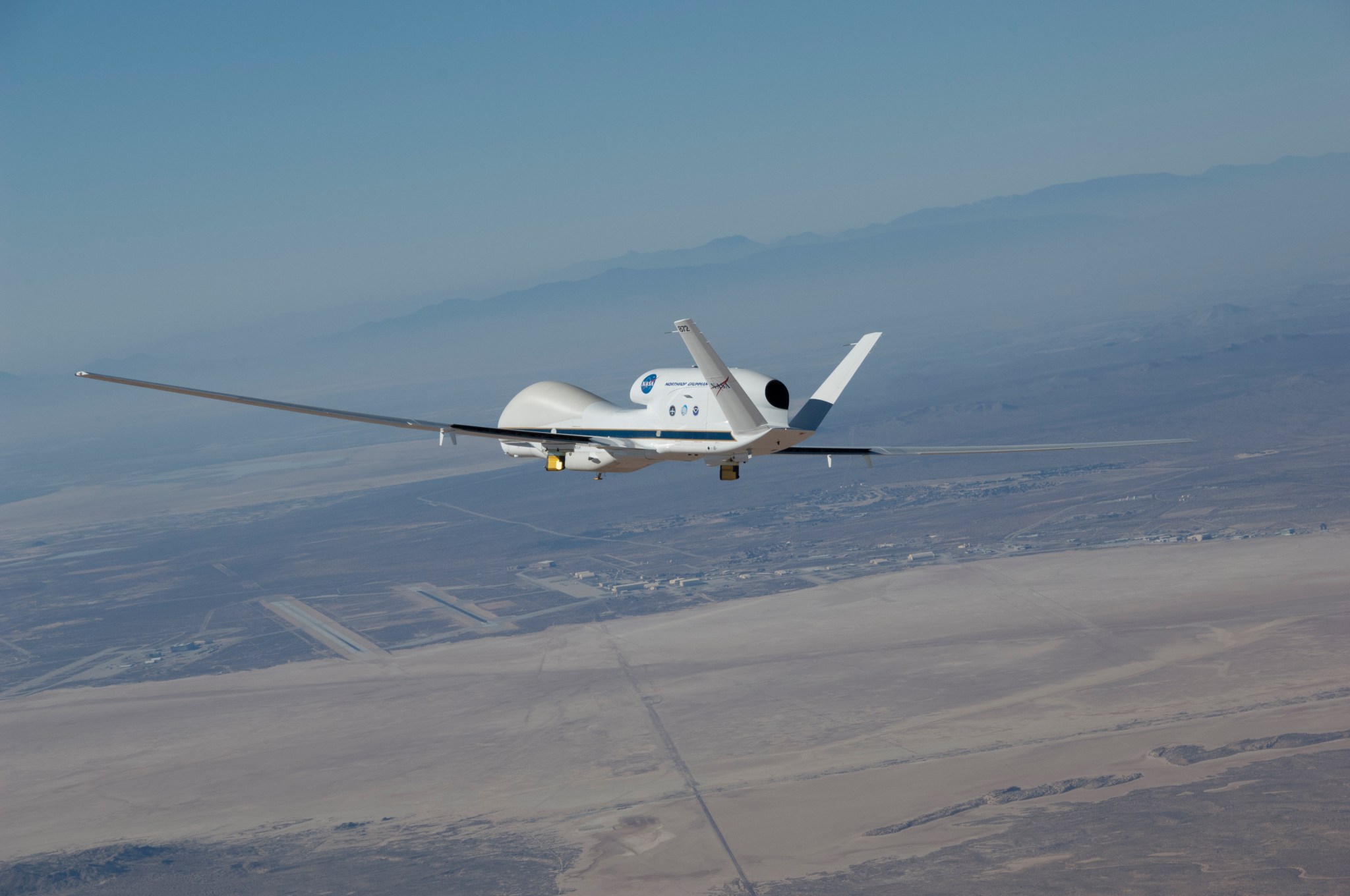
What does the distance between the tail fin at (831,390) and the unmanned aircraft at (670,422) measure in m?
0.04

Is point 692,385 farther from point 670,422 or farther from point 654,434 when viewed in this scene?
point 654,434

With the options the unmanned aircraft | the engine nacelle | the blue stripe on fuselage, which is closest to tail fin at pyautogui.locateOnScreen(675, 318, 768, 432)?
the unmanned aircraft

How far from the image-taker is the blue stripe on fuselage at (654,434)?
128 ft

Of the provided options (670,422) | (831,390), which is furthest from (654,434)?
(831,390)

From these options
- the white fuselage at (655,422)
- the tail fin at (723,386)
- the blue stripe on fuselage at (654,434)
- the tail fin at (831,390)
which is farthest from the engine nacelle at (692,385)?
the blue stripe on fuselage at (654,434)

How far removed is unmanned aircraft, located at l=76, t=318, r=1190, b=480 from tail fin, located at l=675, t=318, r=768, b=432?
0.12 feet

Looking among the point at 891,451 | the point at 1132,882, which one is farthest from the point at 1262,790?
the point at 891,451

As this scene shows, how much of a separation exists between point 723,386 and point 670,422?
3.01 meters

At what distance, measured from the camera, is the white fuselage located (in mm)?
38781

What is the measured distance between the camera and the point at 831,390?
133ft

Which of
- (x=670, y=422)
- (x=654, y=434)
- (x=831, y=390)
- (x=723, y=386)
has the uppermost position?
Answer: (x=723, y=386)

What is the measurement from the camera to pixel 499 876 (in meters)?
192

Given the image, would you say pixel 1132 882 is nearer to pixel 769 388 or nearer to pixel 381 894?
pixel 381 894

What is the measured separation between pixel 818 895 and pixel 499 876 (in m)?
51.6
